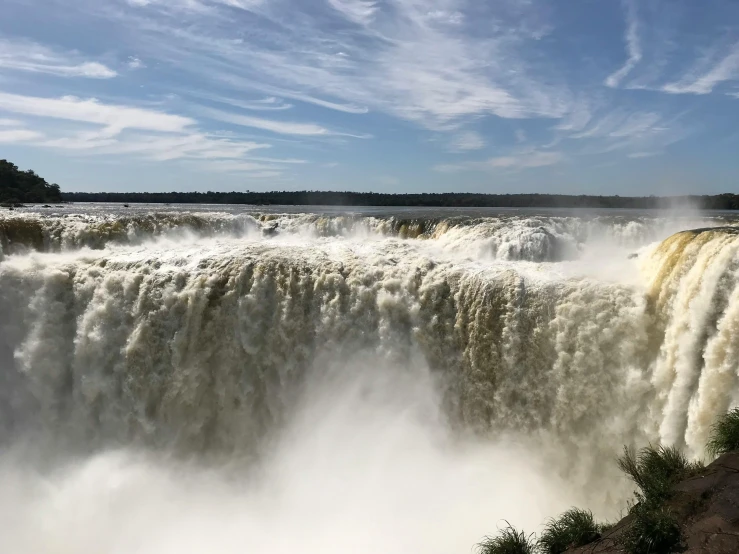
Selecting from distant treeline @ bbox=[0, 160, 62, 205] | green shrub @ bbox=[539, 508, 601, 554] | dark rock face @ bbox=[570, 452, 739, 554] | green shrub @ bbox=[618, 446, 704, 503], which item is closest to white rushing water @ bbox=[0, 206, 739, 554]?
green shrub @ bbox=[618, 446, 704, 503]

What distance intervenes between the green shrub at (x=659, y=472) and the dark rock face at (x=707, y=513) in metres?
0.13

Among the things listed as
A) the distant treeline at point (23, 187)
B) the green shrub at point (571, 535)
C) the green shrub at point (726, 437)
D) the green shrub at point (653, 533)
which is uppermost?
the distant treeline at point (23, 187)

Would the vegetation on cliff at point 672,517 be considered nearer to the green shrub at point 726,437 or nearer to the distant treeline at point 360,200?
the green shrub at point 726,437

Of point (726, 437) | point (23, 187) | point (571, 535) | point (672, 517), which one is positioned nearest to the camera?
point (672, 517)

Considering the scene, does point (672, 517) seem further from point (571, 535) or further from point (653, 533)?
point (571, 535)

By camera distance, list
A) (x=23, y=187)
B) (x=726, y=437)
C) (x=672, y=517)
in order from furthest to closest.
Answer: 1. (x=23, y=187)
2. (x=726, y=437)
3. (x=672, y=517)

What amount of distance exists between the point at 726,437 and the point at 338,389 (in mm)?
7512

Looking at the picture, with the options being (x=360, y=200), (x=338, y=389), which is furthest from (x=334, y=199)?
(x=338, y=389)

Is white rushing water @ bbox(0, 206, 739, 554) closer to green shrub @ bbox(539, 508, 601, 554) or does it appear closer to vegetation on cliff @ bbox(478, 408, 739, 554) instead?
vegetation on cliff @ bbox(478, 408, 739, 554)

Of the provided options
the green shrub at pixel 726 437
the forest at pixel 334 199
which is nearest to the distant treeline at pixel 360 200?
the forest at pixel 334 199

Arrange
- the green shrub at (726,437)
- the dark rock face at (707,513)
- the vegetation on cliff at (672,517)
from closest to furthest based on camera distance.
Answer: the dark rock face at (707,513) → the vegetation on cliff at (672,517) → the green shrub at (726,437)

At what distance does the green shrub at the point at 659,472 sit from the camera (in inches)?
249

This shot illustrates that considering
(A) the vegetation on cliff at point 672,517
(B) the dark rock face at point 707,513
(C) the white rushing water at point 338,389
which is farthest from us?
(C) the white rushing water at point 338,389

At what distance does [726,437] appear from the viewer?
272 inches
